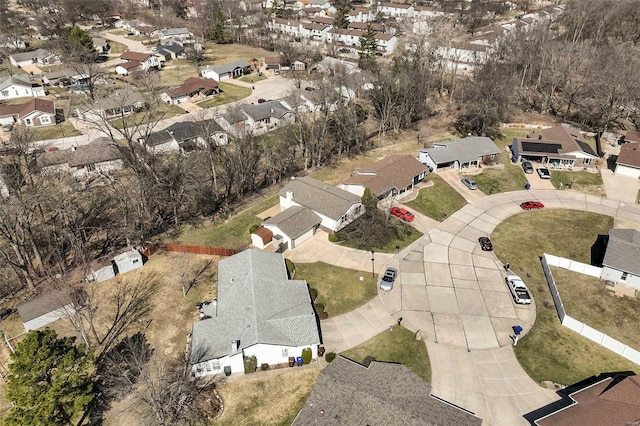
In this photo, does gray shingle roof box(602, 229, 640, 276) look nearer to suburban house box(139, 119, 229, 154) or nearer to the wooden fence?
the wooden fence

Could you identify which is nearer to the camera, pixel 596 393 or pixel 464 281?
pixel 596 393

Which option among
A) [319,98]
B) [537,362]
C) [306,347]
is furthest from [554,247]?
[319,98]

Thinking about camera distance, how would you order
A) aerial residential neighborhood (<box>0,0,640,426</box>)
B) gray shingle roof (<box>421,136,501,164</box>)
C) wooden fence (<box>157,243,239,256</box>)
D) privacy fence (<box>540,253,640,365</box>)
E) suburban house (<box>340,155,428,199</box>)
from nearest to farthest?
aerial residential neighborhood (<box>0,0,640,426</box>), privacy fence (<box>540,253,640,365</box>), wooden fence (<box>157,243,239,256</box>), suburban house (<box>340,155,428,199</box>), gray shingle roof (<box>421,136,501,164</box>)

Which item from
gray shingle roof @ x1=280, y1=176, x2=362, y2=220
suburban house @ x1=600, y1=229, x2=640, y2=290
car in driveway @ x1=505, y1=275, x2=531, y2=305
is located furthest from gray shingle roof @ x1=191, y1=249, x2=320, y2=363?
suburban house @ x1=600, y1=229, x2=640, y2=290

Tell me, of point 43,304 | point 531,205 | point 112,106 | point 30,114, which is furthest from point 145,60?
point 531,205

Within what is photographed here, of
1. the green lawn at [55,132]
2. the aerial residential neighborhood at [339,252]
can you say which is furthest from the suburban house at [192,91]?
the green lawn at [55,132]

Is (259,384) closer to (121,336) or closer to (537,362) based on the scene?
(121,336)
